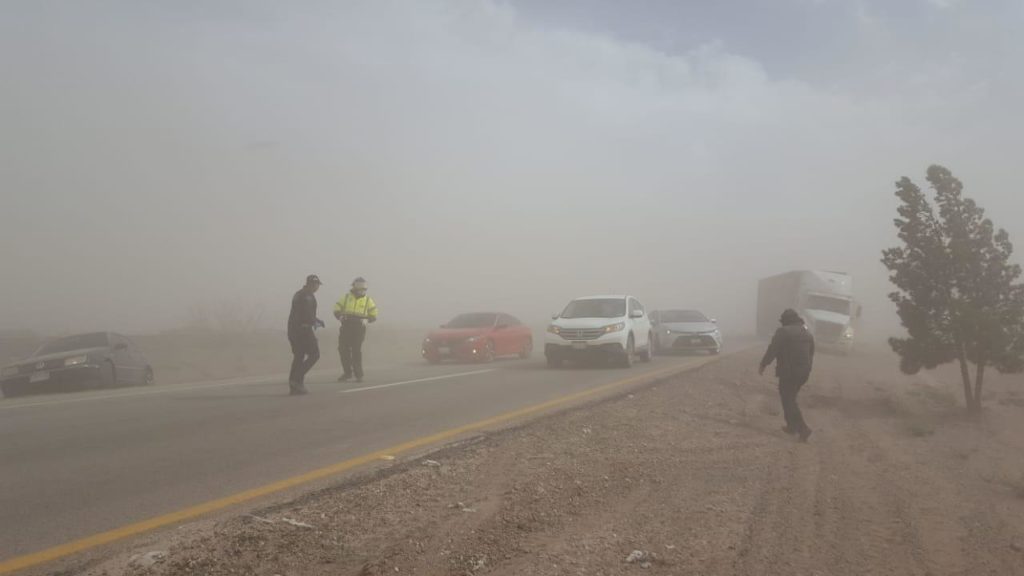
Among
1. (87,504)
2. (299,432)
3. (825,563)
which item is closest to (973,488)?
(825,563)

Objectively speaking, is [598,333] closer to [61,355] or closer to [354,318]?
[354,318]

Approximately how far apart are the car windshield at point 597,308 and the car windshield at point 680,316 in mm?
6812

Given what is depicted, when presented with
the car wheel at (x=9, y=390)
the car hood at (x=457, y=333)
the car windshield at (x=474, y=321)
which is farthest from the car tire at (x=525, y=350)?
the car wheel at (x=9, y=390)

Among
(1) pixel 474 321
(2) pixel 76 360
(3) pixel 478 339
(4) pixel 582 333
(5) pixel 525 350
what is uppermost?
(1) pixel 474 321

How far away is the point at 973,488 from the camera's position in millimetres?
5926

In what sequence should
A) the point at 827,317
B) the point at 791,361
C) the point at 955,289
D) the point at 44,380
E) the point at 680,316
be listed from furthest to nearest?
the point at 827,317
the point at 680,316
the point at 44,380
the point at 955,289
the point at 791,361

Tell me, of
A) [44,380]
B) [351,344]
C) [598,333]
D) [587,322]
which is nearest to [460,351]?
[587,322]

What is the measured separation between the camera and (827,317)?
27.0 m

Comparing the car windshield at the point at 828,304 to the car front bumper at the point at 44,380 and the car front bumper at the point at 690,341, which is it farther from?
the car front bumper at the point at 44,380

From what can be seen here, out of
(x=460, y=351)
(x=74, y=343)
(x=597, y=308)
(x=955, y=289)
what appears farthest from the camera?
(x=460, y=351)

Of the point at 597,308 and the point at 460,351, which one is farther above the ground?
the point at 597,308

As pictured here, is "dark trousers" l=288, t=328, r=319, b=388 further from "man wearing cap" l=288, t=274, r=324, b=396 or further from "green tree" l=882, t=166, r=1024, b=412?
"green tree" l=882, t=166, r=1024, b=412

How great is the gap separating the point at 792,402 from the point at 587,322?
27.4 feet

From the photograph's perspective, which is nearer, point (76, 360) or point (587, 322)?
point (76, 360)
